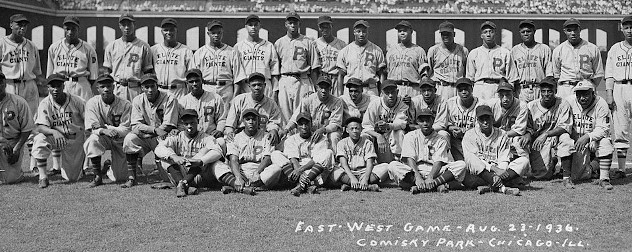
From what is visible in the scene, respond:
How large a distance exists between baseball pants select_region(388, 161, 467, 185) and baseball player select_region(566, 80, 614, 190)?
4.27 ft

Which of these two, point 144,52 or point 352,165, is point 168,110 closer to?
point 144,52

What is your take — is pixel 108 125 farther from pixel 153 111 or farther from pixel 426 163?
pixel 426 163

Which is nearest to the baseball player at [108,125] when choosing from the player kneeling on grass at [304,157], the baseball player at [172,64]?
the baseball player at [172,64]

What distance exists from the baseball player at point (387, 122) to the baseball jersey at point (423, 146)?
526 millimetres

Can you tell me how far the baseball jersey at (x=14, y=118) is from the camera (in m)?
9.14

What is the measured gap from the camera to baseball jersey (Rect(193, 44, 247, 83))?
1027 cm

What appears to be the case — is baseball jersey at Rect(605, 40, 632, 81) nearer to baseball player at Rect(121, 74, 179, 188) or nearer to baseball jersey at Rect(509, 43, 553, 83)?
baseball jersey at Rect(509, 43, 553, 83)

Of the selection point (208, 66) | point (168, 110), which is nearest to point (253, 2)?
point (208, 66)

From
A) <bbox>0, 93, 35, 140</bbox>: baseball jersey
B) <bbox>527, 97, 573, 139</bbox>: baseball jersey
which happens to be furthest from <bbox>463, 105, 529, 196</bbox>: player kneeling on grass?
<bbox>0, 93, 35, 140</bbox>: baseball jersey

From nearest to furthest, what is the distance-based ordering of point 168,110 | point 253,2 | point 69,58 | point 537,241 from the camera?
point 537,241 → point 168,110 → point 69,58 → point 253,2

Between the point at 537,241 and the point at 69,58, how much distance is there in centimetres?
664

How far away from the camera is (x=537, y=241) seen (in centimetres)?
591

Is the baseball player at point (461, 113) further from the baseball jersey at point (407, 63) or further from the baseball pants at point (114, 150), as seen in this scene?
the baseball pants at point (114, 150)

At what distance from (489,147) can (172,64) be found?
4367mm
